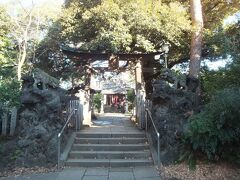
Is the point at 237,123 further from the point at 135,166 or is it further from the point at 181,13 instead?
the point at 181,13

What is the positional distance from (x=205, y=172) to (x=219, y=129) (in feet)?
3.79

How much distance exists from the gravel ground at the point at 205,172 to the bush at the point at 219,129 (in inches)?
10.9

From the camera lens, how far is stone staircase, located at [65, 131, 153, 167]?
985 cm

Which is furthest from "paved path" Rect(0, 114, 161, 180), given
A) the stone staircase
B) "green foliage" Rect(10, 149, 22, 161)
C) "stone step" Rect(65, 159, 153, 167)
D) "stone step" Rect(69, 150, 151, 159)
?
"green foliage" Rect(10, 149, 22, 161)

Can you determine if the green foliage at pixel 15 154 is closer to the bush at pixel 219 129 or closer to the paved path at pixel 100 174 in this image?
the paved path at pixel 100 174

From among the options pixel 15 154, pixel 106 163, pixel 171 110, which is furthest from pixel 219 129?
pixel 15 154

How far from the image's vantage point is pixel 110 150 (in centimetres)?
1090

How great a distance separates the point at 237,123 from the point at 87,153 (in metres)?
4.54

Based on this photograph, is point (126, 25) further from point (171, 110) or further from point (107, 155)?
point (107, 155)

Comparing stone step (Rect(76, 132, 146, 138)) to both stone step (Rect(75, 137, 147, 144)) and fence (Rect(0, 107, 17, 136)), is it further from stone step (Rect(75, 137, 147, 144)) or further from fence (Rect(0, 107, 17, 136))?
fence (Rect(0, 107, 17, 136))

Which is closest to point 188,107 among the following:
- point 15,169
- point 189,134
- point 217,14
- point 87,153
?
point 189,134

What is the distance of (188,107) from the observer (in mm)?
10836

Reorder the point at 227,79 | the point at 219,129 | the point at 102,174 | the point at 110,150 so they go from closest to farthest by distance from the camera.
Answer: the point at 219,129 → the point at 102,174 → the point at 110,150 → the point at 227,79

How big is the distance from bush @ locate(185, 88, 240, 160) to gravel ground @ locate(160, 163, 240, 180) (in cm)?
28
